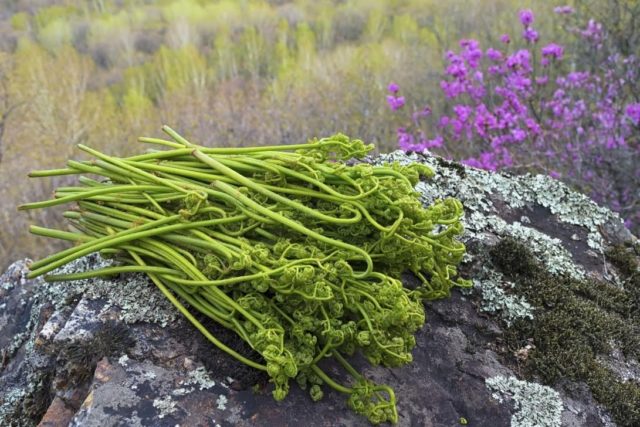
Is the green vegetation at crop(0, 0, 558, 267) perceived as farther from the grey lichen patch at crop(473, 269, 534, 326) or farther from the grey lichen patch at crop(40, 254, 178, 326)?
the grey lichen patch at crop(473, 269, 534, 326)

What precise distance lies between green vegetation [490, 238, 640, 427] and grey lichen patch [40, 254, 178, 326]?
128 centimetres

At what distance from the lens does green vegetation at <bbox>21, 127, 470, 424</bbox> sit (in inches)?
63.4

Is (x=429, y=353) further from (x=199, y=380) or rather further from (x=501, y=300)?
(x=199, y=380)

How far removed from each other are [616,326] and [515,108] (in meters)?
4.49

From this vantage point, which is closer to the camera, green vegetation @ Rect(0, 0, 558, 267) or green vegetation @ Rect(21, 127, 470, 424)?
green vegetation @ Rect(21, 127, 470, 424)

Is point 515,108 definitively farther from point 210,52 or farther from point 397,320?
point 210,52

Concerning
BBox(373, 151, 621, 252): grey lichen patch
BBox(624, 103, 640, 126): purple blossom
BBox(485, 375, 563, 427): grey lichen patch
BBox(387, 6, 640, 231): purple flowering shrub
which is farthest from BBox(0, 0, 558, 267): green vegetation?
BBox(485, 375, 563, 427): grey lichen patch

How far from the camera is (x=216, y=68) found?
16141 mm

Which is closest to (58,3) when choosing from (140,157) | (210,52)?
(210,52)

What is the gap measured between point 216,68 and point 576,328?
50.4ft

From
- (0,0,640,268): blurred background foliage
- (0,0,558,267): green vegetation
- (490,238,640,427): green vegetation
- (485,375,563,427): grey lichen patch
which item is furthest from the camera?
(0,0,558,267): green vegetation

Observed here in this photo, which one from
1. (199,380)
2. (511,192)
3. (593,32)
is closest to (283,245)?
(199,380)

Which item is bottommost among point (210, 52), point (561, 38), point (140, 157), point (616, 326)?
point (210, 52)

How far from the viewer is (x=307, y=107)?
10.2 m
